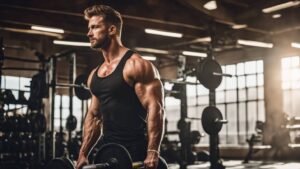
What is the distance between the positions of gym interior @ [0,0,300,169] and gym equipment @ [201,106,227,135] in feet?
0.04

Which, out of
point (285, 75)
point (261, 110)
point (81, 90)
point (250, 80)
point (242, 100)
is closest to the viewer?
point (81, 90)

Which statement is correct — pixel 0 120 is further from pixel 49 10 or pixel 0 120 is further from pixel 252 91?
pixel 252 91

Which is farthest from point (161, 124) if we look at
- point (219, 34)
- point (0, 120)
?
point (219, 34)

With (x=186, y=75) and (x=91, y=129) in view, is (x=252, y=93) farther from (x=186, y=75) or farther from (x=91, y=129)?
(x=91, y=129)

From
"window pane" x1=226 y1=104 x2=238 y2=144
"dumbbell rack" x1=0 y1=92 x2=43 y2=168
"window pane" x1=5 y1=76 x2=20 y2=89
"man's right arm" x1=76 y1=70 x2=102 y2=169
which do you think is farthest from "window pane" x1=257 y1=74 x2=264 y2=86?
"man's right arm" x1=76 y1=70 x2=102 y2=169

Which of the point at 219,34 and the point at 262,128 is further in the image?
the point at 262,128

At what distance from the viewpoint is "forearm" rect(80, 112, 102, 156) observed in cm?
206

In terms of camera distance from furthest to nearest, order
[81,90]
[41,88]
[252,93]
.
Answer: [252,93] → [81,90] → [41,88]

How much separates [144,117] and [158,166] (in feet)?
0.75

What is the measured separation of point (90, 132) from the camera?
209 centimetres

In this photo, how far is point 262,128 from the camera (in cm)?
890

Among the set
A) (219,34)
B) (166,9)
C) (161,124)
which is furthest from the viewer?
(219,34)

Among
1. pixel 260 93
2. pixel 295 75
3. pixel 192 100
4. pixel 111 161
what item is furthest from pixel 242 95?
pixel 111 161

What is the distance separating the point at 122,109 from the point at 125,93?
72 mm
